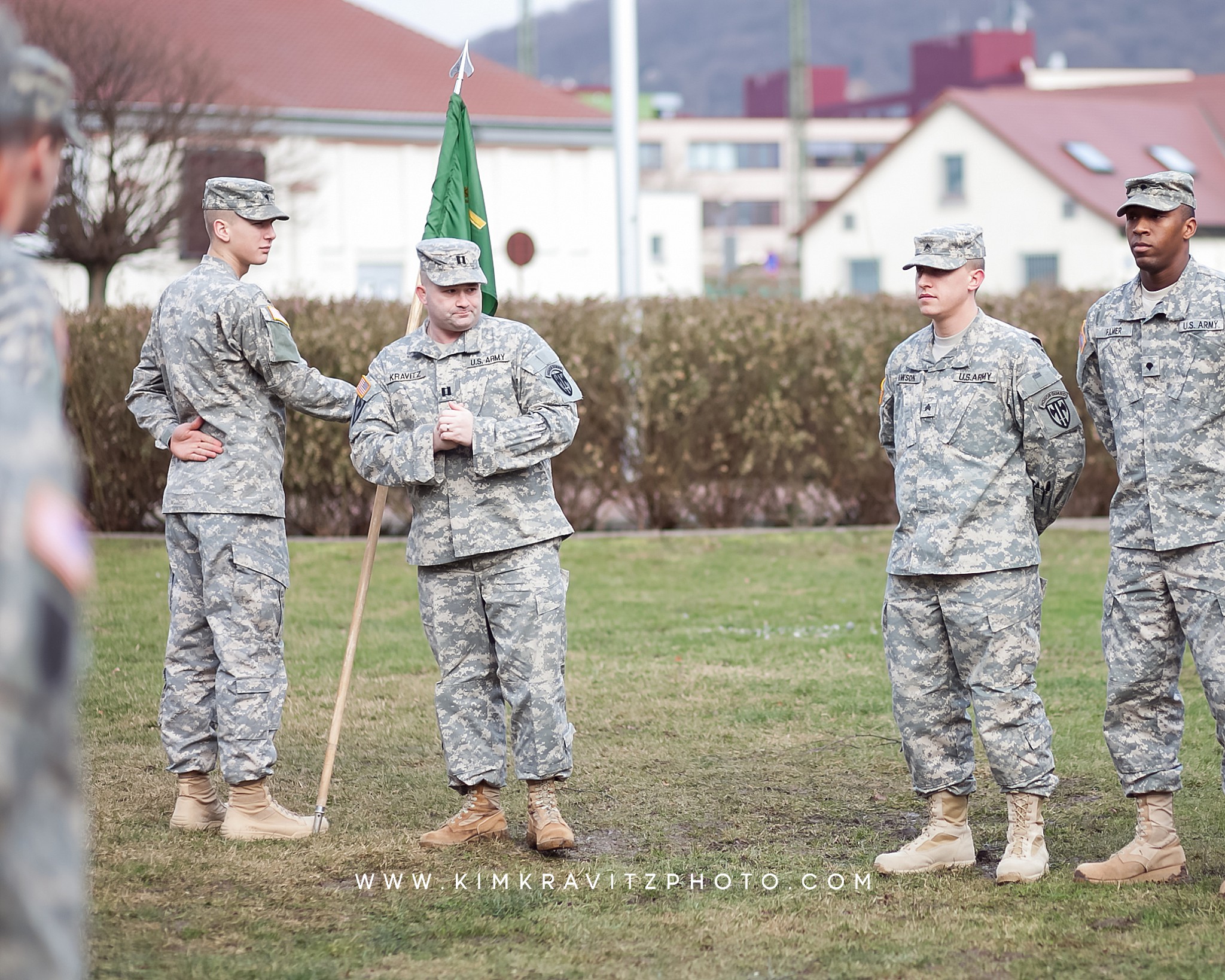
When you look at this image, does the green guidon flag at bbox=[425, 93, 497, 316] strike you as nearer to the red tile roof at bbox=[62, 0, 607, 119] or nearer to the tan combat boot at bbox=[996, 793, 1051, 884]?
the tan combat boot at bbox=[996, 793, 1051, 884]

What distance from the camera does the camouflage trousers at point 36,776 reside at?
2098mm

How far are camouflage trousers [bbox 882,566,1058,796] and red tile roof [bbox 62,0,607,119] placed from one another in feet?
82.0

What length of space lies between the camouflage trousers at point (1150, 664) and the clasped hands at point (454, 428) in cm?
237

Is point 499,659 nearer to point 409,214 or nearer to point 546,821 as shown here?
point 546,821

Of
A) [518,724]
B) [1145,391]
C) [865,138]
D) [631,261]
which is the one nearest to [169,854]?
[518,724]

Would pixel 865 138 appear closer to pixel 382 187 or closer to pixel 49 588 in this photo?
pixel 382 187

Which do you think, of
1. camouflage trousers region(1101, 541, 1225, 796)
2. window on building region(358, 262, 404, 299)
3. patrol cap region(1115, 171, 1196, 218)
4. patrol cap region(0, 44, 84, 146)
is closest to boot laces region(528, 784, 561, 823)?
camouflage trousers region(1101, 541, 1225, 796)

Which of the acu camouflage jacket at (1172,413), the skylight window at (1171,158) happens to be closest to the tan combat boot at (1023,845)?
the acu camouflage jacket at (1172,413)

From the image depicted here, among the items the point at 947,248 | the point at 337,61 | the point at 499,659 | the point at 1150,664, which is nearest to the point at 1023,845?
the point at 1150,664

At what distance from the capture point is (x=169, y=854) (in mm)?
5602

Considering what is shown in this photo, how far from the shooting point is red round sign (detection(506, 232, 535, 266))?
17.1 metres

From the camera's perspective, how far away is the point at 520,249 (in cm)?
1720

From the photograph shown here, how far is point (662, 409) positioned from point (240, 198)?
28.1 feet

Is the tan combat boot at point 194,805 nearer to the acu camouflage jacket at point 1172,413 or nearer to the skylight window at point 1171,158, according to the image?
the acu camouflage jacket at point 1172,413
